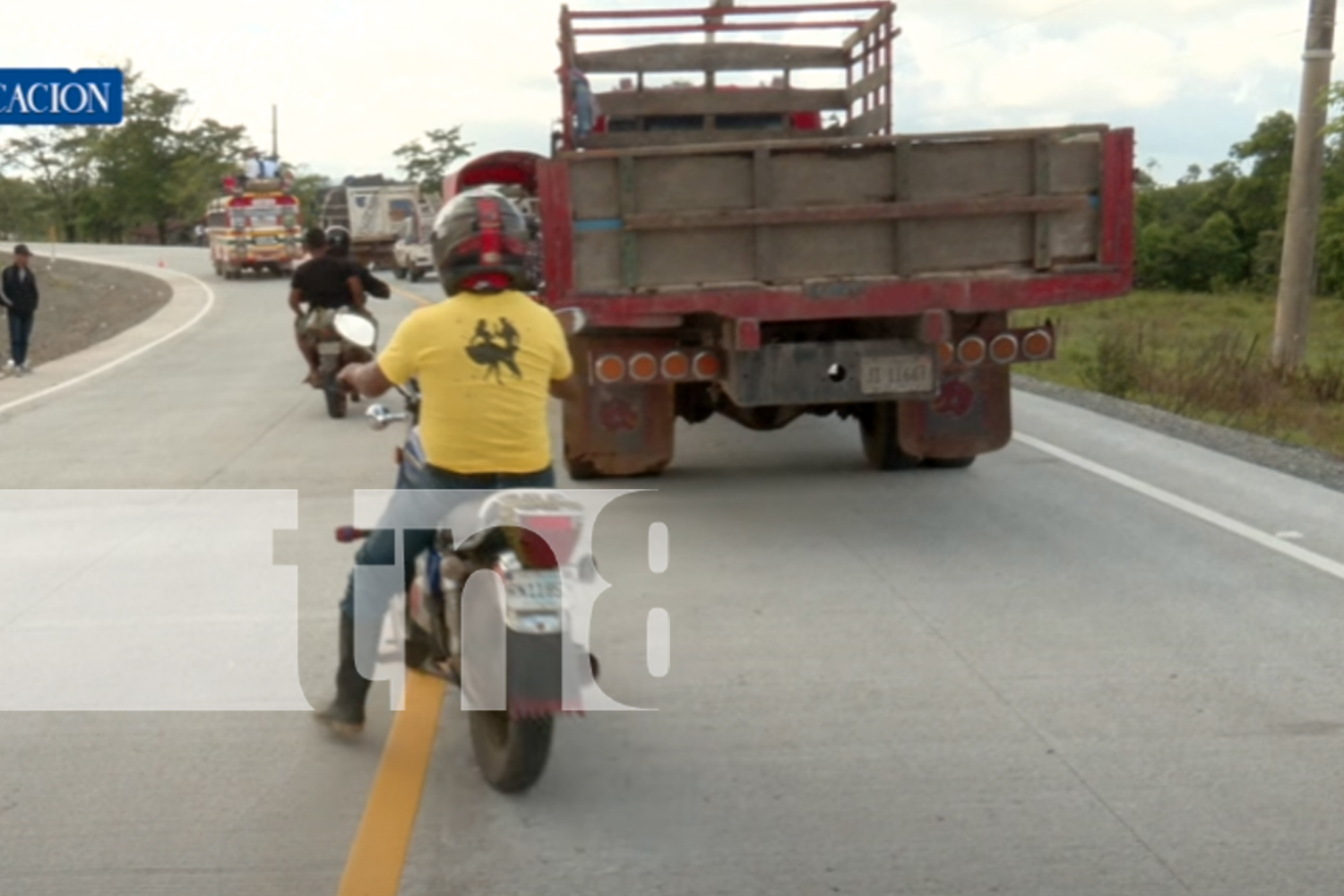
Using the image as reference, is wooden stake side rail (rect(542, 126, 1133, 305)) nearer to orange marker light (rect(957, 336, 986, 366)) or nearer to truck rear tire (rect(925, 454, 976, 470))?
orange marker light (rect(957, 336, 986, 366))

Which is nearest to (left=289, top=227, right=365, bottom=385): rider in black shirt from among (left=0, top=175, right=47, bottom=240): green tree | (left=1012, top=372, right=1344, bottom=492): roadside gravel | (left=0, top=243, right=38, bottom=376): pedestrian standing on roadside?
(left=1012, top=372, right=1344, bottom=492): roadside gravel

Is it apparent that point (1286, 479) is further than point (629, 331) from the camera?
Yes

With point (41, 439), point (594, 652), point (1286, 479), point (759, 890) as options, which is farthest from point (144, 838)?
point (41, 439)

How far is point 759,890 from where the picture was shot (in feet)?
16.1

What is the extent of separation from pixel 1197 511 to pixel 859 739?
4.89 m

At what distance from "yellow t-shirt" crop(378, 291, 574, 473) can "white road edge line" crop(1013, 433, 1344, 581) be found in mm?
4432

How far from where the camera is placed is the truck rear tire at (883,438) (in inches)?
475

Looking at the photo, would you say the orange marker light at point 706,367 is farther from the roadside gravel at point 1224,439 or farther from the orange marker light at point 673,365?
the roadside gravel at point 1224,439

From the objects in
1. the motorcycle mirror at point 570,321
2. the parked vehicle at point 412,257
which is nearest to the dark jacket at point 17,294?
the motorcycle mirror at point 570,321

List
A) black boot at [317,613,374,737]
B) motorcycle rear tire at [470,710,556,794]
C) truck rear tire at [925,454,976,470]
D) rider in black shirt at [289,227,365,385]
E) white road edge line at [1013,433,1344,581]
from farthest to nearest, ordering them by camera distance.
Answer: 1. rider in black shirt at [289,227,365,385]
2. truck rear tire at [925,454,976,470]
3. white road edge line at [1013,433,1344,581]
4. black boot at [317,613,374,737]
5. motorcycle rear tire at [470,710,556,794]

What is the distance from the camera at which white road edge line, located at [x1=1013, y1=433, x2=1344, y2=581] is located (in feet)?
29.9

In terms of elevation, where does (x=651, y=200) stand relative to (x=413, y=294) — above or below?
above

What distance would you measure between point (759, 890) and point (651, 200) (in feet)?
18.8

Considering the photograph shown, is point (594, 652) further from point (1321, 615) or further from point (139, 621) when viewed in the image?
point (1321, 615)
